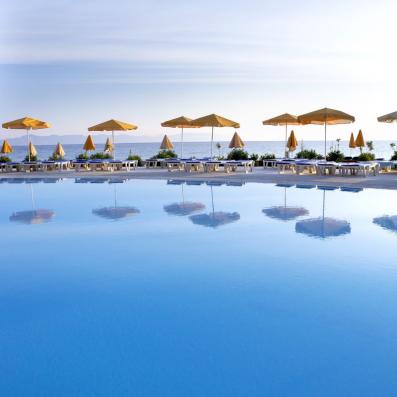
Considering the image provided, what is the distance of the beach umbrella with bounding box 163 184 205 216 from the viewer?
361 inches

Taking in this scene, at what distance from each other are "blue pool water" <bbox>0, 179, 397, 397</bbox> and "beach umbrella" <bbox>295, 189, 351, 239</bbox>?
0.10ft

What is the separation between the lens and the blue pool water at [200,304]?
9.79 ft

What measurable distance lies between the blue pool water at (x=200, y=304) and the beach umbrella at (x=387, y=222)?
0.06 m

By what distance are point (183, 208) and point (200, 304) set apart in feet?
17.6

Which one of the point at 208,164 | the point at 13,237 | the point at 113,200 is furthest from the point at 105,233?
the point at 208,164

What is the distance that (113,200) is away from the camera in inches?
425

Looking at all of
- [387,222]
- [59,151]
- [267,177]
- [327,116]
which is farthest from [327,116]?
[59,151]

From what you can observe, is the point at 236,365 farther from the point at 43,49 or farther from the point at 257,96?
the point at 257,96

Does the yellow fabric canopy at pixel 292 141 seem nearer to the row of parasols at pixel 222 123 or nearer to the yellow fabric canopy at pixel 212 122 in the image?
the row of parasols at pixel 222 123

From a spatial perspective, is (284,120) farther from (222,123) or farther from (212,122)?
(212,122)

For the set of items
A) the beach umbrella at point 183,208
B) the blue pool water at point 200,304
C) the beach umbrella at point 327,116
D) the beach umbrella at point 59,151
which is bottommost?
the blue pool water at point 200,304

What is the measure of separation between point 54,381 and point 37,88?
2640cm

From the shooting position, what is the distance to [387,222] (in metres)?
7.87

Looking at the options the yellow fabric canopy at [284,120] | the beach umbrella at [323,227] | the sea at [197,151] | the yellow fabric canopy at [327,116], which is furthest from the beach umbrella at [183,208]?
the sea at [197,151]
